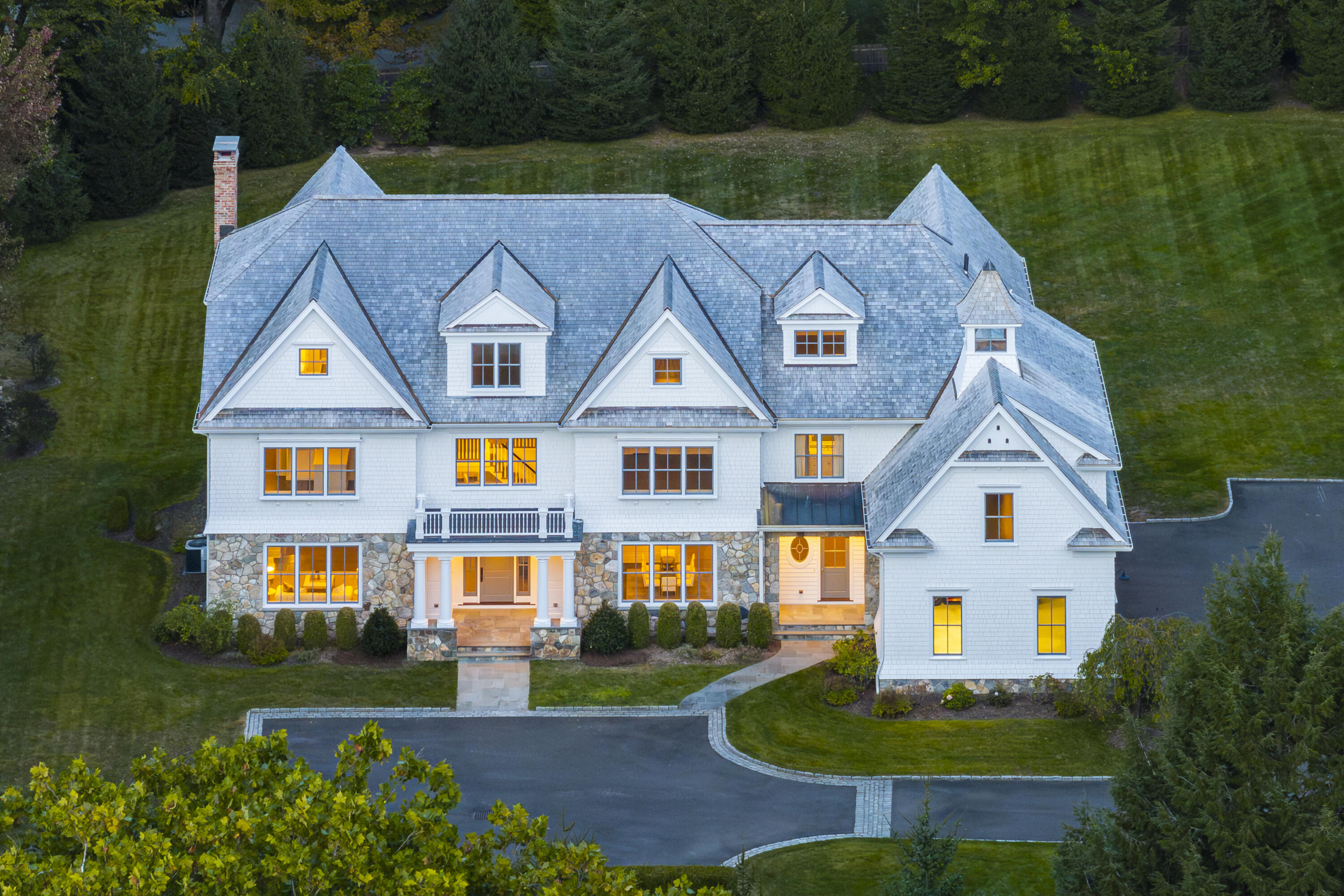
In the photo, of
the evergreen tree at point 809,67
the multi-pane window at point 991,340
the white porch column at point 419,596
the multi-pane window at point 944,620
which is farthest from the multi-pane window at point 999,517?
the evergreen tree at point 809,67

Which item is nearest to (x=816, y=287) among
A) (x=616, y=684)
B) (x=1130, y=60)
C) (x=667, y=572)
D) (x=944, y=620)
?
(x=667, y=572)

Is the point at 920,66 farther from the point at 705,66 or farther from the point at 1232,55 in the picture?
the point at 1232,55

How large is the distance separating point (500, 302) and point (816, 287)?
8.71 m

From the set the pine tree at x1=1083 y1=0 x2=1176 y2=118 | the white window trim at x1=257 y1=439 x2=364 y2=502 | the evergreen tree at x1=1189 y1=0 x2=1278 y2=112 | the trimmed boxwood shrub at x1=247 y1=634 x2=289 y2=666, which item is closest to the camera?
the trimmed boxwood shrub at x1=247 y1=634 x2=289 y2=666

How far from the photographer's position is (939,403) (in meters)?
48.7

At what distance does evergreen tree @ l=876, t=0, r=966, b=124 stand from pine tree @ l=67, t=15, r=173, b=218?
106 feet

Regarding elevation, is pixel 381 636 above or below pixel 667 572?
below

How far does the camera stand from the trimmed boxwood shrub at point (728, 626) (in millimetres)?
48000

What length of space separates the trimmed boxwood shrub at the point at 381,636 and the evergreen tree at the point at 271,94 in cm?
3696

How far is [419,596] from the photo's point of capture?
4834 centimetres

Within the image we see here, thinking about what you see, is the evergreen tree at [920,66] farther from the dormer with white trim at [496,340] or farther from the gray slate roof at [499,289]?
the dormer with white trim at [496,340]

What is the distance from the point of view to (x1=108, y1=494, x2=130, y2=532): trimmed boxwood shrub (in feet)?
179

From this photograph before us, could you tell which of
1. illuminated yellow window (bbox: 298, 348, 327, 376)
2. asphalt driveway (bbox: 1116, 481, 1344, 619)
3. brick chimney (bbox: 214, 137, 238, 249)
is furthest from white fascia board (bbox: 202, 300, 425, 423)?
asphalt driveway (bbox: 1116, 481, 1344, 619)

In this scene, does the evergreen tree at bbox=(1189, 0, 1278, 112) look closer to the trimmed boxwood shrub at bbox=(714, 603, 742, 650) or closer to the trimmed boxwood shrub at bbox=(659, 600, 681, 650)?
the trimmed boxwood shrub at bbox=(714, 603, 742, 650)
